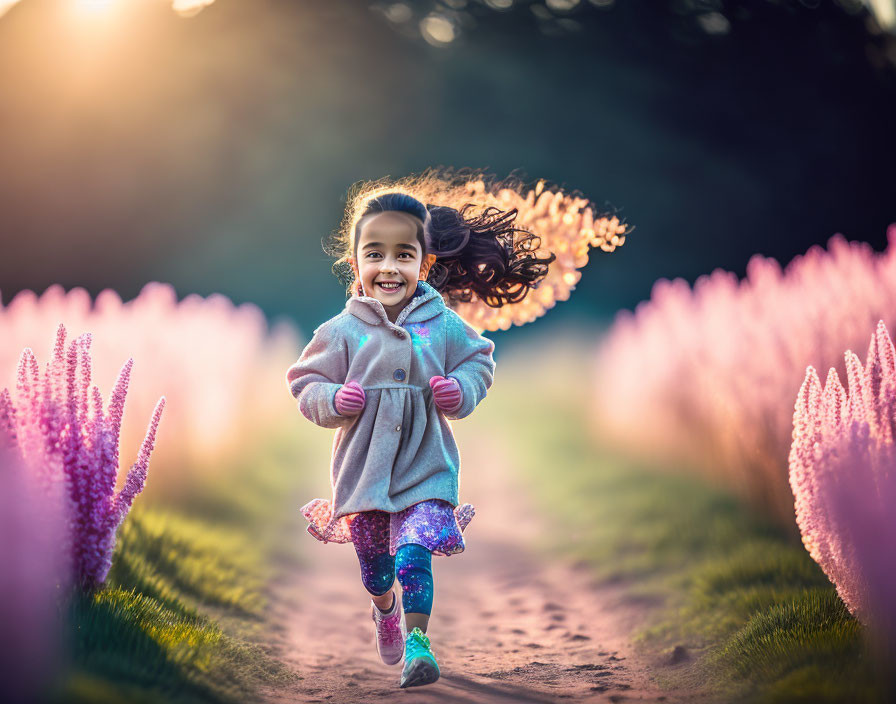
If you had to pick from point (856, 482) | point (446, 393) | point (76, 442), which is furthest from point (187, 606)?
point (856, 482)

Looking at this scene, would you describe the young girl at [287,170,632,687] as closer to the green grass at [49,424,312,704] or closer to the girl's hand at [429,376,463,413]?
the girl's hand at [429,376,463,413]

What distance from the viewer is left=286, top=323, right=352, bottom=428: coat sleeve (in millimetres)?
2988

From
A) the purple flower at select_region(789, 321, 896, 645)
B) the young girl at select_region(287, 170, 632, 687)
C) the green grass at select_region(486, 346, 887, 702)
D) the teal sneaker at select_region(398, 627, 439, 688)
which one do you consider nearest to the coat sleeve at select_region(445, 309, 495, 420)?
the young girl at select_region(287, 170, 632, 687)

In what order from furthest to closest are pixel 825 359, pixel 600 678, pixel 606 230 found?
pixel 825 359
pixel 606 230
pixel 600 678

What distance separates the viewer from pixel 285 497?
6.41 metres

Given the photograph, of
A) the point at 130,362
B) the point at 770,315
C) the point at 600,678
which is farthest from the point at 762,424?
the point at 130,362

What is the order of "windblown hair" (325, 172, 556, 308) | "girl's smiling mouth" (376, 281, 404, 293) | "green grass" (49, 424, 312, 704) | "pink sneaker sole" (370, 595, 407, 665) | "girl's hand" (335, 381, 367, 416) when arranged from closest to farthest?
"green grass" (49, 424, 312, 704)
"girl's hand" (335, 381, 367, 416)
"girl's smiling mouth" (376, 281, 404, 293)
"pink sneaker sole" (370, 595, 407, 665)
"windblown hair" (325, 172, 556, 308)

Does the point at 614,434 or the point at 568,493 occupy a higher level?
the point at 614,434

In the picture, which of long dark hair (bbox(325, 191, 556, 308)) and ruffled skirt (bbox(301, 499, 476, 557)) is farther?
long dark hair (bbox(325, 191, 556, 308))

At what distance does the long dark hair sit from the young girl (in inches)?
12.5

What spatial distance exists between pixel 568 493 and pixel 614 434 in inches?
33.5

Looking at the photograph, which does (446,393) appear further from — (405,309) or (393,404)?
(405,309)

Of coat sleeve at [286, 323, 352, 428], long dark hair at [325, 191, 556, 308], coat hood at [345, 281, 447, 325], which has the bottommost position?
coat sleeve at [286, 323, 352, 428]

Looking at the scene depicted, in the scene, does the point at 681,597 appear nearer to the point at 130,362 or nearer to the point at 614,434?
the point at 130,362
